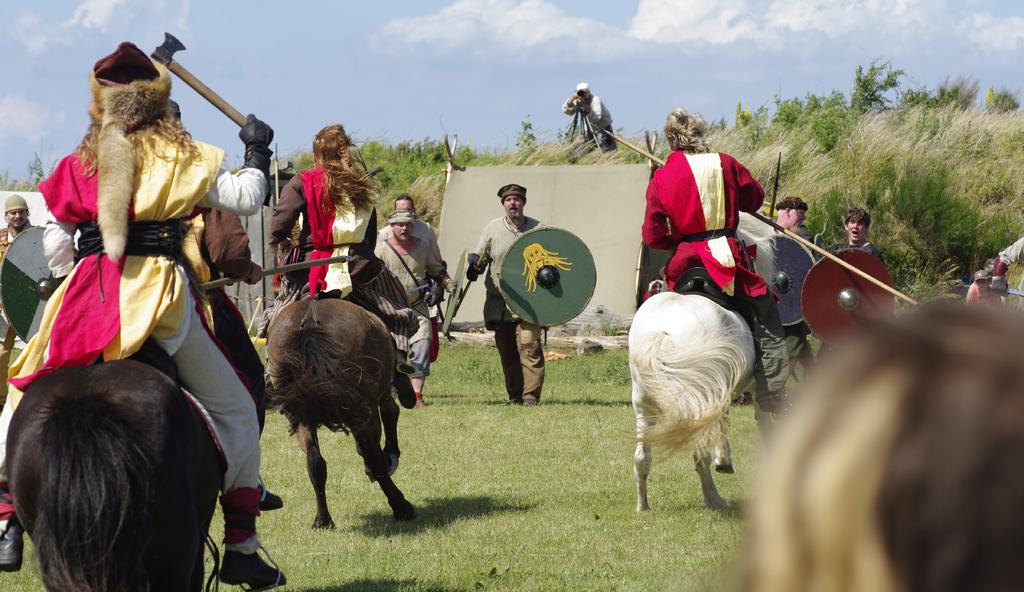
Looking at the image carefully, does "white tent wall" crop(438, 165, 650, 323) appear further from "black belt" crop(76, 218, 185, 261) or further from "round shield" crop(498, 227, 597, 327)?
"black belt" crop(76, 218, 185, 261)

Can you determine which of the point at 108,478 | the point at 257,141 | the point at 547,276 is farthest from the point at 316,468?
the point at 547,276

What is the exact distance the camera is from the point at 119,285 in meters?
4.12

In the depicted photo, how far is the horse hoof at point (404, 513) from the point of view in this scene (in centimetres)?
715

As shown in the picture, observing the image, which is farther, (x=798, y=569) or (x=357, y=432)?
(x=357, y=432)

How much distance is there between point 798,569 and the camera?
35.8 inches

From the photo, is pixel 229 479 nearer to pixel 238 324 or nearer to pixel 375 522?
pixel 238 324

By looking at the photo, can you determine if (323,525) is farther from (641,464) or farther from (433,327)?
(433,327)

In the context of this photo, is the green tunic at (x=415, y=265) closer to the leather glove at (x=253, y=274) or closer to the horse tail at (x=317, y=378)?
the horse tail at (x=317, y=378)

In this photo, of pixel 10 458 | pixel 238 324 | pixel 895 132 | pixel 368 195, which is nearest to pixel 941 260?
pixel 895 132

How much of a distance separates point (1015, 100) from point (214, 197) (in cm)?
2353

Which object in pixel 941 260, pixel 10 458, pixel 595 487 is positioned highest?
pixel 10 458

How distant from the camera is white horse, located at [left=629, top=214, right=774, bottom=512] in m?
6.18

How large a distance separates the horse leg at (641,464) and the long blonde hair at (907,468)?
590cm

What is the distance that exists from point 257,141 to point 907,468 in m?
4.04
